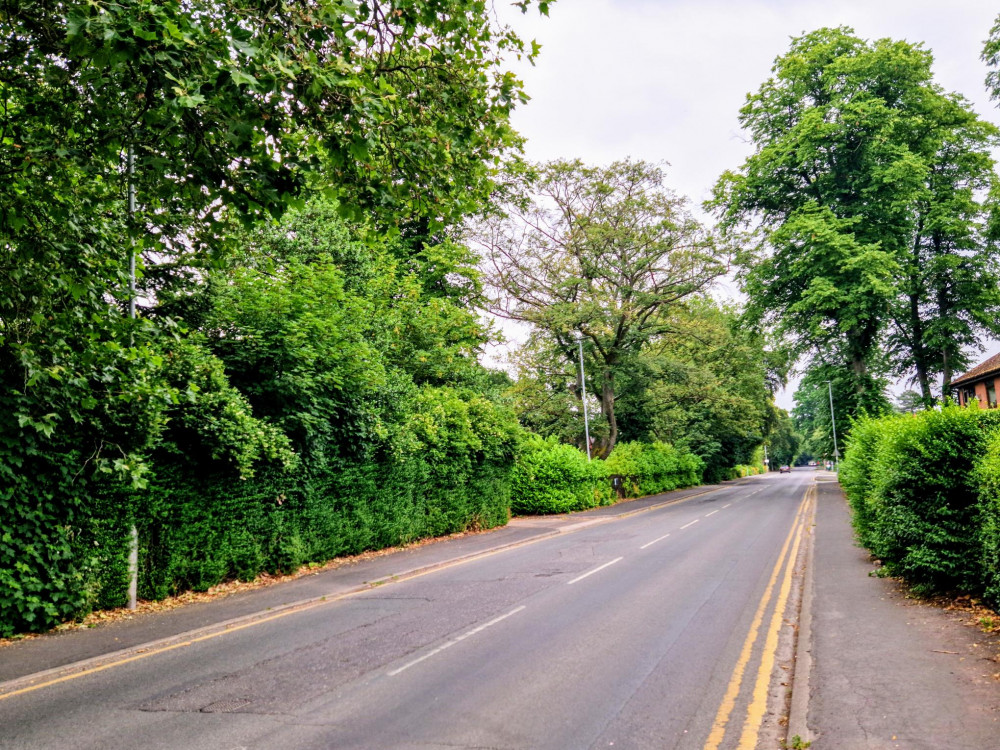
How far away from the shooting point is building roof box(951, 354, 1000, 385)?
3740cm

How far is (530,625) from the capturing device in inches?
336

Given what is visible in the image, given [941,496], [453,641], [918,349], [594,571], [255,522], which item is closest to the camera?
[453,641]

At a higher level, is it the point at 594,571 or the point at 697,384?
Answer: the point at 697,384

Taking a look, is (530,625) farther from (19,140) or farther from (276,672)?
(19,140)

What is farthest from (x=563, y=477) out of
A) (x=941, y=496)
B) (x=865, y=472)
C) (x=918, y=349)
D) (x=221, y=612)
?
(x=941, y=496)

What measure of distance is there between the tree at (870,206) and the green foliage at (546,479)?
13.2 metres

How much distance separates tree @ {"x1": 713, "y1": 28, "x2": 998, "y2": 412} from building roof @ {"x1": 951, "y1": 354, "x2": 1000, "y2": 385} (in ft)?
22.4

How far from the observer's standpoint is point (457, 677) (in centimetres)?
645

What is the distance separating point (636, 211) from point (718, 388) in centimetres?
1634

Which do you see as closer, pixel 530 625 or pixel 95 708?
pixel 95 708

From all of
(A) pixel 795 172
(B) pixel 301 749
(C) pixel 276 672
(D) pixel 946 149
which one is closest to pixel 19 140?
(C) pixel 276 672

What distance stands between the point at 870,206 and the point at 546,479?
775 inches

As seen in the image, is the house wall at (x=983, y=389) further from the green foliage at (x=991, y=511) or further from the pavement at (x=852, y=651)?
the green foliage at (x=991, y=511)

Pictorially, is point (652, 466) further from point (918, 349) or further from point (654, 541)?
A: point (654, 541)
